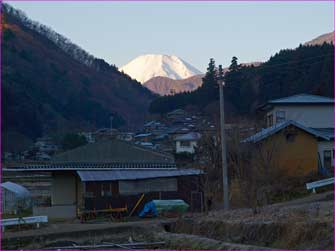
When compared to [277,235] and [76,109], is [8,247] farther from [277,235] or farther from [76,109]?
[76,109]

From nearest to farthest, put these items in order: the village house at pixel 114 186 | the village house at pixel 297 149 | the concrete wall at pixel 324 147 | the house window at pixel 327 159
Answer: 1. the village house at pixel 114 186
2. the village house at pixel 297 149
3. the concrete wall at pixel 324 147
4. the house window at pixel 327 159

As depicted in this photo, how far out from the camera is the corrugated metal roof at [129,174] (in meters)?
27.1

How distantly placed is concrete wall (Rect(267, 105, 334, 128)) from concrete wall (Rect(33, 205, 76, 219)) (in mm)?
13287

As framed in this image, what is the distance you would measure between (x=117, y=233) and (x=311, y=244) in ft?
27.9

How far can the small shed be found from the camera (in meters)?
30.0

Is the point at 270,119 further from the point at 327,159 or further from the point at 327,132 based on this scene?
the point at 327,159

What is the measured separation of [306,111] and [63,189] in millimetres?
14733

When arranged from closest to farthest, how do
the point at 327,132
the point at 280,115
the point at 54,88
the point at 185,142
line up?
the point at 327,132
the point at 280,115
the point at 185,142
the point at 54,88

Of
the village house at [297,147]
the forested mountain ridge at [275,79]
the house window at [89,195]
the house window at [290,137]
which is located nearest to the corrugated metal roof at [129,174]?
the house window at [89,195]

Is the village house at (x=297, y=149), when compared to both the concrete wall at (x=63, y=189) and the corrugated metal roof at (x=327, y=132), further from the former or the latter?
the concrete wall at (x=63, y=189)

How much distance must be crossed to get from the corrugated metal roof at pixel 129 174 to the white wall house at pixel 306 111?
9938 millimetres

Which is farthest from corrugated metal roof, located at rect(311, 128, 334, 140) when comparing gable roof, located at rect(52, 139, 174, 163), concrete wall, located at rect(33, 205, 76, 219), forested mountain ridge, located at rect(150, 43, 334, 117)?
forested mountain ridge, located at rect(150, 43, 334, 117)

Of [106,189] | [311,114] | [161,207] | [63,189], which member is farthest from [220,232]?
[311,114]

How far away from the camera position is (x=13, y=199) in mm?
30547
